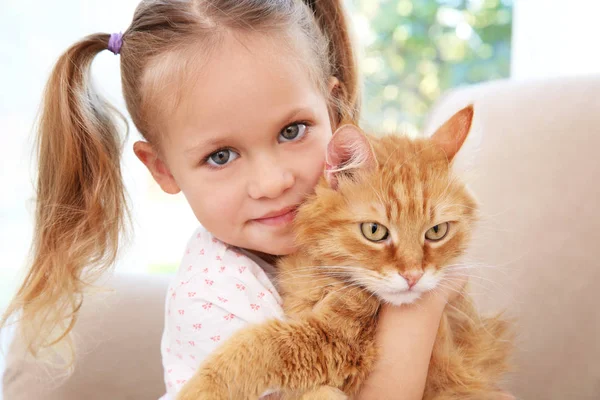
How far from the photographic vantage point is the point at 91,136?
1688 millimetres

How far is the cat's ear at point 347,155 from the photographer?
1329 millimetres

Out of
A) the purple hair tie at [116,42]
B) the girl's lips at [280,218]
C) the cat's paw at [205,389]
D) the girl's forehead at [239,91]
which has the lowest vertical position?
the cat's paw at [205,389]

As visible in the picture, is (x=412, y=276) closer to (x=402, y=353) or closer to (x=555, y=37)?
(x=402, y=353)

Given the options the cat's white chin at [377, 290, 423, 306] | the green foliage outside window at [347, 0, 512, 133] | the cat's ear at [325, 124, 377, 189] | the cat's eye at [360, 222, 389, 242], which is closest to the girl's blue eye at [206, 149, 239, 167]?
the cat's ear at [325, 124, 377, 189]

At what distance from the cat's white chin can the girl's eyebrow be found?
47 cm

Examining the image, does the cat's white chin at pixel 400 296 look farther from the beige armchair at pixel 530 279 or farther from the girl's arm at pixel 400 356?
the beige armchair at pixel 530 279

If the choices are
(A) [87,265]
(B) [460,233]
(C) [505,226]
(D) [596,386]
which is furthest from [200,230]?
(D) [596,386]

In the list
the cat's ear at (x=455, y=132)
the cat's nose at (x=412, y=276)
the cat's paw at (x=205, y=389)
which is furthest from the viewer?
the cat's ear at (x=455, y=132)

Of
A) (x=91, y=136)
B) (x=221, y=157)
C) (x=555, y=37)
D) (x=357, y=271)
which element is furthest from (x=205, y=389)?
(x=555, y=37)

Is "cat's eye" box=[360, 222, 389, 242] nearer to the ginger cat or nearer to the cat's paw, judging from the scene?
the ginger cat

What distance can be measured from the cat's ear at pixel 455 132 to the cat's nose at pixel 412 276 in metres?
0.30

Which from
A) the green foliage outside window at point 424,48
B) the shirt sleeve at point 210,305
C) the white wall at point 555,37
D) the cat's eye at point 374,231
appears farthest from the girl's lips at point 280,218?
the green foliage outside window at point 424,48

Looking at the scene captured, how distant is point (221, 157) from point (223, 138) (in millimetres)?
79

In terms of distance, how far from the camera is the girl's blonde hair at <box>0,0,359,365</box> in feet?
5.07
